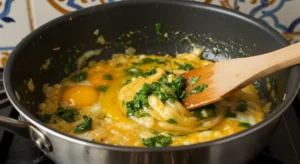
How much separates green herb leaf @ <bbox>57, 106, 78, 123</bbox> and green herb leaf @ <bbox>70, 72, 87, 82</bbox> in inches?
6.1

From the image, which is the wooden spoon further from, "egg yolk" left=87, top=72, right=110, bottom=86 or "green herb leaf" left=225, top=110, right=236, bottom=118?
"egg yolk" left=87, top=72, right=110, bottom=86

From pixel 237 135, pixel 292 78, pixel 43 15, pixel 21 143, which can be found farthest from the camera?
pixel 43 15

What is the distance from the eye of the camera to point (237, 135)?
0.97m

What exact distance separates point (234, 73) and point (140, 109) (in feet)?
0.94

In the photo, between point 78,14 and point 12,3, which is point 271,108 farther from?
point 12,3

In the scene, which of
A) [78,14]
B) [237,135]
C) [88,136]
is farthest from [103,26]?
[237,135]

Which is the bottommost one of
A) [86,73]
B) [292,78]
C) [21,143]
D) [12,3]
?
[21,143]

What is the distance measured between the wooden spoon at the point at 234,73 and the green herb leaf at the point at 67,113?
0.34m

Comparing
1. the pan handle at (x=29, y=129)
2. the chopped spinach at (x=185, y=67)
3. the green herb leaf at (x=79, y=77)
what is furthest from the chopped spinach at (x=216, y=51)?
the pan handle at (x=29, y=129)

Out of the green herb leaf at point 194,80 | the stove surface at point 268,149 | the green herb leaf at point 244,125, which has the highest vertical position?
the green herb leaf at point 194,80

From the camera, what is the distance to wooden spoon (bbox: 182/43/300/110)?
3.95 feet

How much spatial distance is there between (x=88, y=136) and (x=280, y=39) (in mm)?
618

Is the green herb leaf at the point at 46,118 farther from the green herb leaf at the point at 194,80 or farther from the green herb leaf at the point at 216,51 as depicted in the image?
the green herb leaf at the point at 216,51

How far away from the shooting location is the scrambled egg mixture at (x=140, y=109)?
49.3 inches
